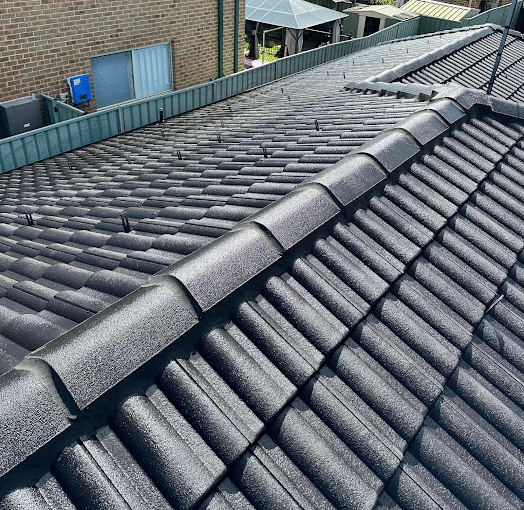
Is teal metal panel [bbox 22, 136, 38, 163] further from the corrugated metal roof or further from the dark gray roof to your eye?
the corrugated metal roof

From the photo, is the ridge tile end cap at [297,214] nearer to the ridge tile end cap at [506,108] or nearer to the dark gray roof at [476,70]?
the ridge tile end cap at [506,108]

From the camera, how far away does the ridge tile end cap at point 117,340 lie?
8.02 ft

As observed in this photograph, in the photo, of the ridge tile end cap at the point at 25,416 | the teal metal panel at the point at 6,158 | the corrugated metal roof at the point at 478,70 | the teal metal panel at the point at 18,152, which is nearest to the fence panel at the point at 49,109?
the teal metal panel at the point at 18,152

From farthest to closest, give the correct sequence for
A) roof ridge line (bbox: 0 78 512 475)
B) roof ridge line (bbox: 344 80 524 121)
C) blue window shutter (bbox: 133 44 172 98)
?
A: blue window shutter (bbox: 133 44 172 98)
roof ridge line (bbox: 344 80 524 121)
roof ridge line (bbox: 0 78 512 475)

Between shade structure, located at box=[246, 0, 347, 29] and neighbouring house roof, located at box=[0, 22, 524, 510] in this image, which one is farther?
shade structure, located at box=[246, 0, 347, 29]

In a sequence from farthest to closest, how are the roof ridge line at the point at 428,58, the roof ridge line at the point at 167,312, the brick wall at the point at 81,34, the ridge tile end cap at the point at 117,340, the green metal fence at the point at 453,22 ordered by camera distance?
1. the green metal fence at the point at 453,22
2. the brick wall at the point at 81,34
3. the roof ridge line at the point at 428,58
4. the ridge tile end cap at the point at 117,340
5. the roof ridge line at the point at 167,312

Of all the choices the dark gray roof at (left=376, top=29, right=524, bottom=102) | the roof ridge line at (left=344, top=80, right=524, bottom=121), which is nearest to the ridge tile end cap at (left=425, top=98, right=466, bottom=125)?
the roof ridge line at (left=344, top=80, right=524, bottom=121)

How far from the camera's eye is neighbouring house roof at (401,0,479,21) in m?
25.3

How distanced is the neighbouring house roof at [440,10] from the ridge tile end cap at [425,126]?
2292cm

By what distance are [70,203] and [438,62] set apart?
32.4ft

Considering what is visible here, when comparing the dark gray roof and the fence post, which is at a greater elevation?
the dark gray roof

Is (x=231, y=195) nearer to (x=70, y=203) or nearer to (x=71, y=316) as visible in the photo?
(x=71, y=316)

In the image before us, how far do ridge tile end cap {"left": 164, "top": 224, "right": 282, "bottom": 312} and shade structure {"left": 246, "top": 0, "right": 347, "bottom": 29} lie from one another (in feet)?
72.9

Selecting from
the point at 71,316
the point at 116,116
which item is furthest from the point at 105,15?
the point at 71,316
